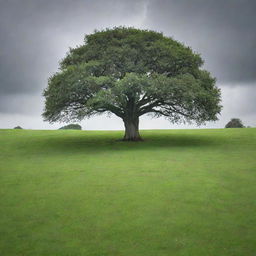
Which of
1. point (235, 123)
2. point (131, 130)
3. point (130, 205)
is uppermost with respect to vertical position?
point (235, 123)

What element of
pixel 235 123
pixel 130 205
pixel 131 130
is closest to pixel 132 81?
pixel 131 130

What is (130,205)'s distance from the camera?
13.5m

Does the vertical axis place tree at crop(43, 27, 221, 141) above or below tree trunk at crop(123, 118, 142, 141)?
above

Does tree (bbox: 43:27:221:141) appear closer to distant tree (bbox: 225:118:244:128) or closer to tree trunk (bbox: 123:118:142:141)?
tree trunk (bbox: 123:118:142:141)

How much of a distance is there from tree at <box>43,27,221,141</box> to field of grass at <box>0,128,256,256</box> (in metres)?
7.87

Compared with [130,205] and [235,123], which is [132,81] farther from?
[235,123]

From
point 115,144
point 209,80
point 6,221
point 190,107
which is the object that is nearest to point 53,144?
point 115,144

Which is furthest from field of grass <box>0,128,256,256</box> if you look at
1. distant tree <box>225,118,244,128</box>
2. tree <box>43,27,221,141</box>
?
distant tree <box>225,118,244,128</box>

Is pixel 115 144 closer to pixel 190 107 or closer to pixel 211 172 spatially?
pixel 190 107

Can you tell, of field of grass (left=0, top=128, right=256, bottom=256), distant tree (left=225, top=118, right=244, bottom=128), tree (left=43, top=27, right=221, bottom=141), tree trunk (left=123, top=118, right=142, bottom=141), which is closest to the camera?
field of grass (left=0, top=128, right=256, bottom=256)

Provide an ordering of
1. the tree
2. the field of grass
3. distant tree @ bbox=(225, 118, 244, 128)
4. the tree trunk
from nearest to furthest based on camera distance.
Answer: the field of grass
the tree
the tree trunk
distant tree @ bbox=(225, 118, 244, 128)

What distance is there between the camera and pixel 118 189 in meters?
16.2

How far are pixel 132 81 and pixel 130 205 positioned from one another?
18.8 m

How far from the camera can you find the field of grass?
9.77 metres
